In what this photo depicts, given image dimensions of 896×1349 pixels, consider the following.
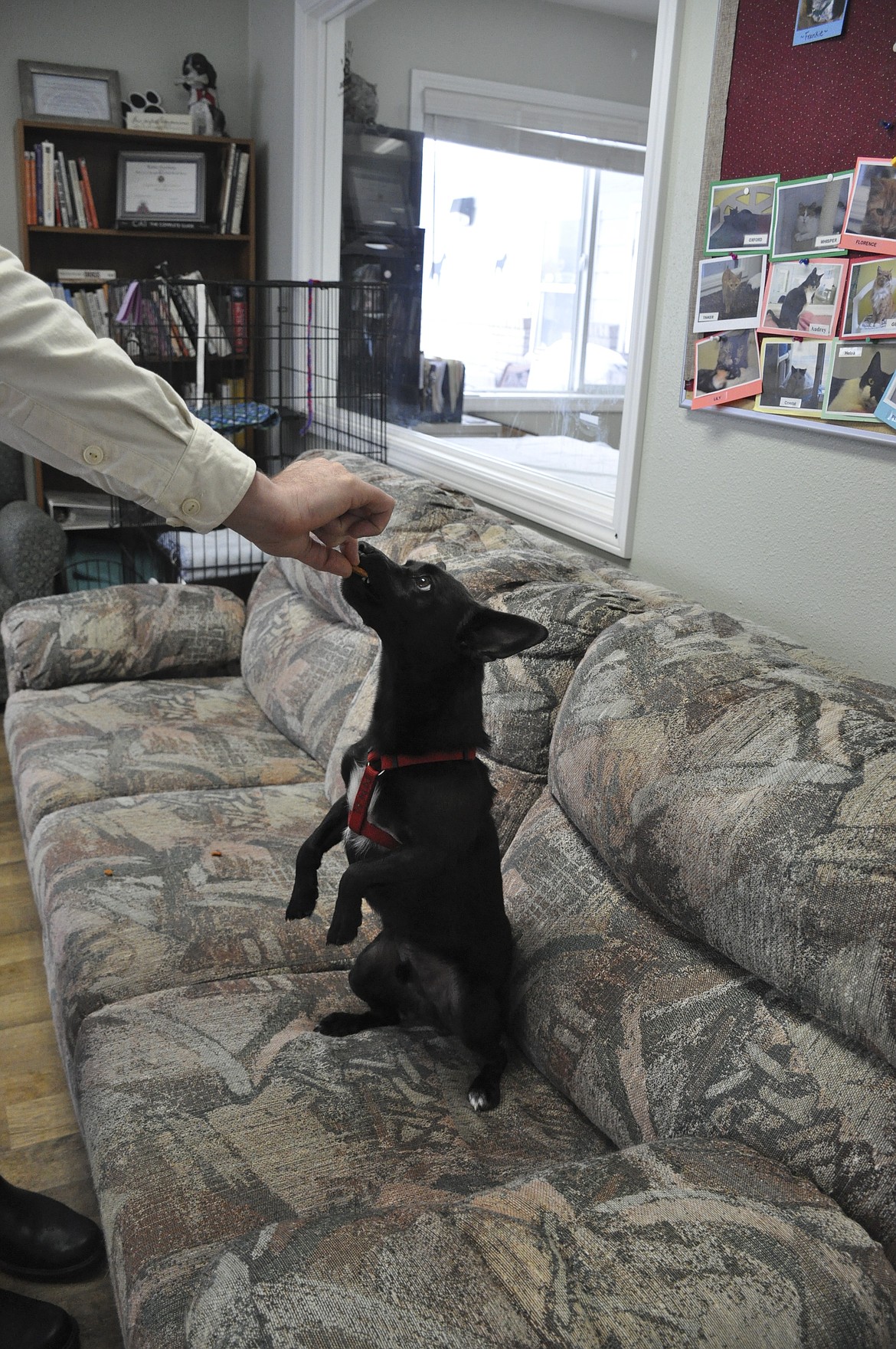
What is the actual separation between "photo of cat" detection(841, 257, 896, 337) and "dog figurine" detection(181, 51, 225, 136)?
3.51m

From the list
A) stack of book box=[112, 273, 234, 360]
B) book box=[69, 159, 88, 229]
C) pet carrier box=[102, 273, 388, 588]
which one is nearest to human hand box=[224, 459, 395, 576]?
pet carrier box=[102, 273, 388, 588]

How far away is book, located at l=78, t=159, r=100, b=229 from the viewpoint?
4.25 meters

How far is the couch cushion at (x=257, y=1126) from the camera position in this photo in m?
1.10

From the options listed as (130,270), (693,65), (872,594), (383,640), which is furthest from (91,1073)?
(130,270)

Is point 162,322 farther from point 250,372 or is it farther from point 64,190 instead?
point 64,190

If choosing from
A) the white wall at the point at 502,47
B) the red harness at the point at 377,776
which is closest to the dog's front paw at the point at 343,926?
the red harness at the point at 377,776

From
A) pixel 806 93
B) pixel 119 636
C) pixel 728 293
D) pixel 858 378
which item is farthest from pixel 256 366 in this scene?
pixel 858 378

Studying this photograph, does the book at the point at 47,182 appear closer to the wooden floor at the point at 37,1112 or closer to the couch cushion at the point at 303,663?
the couch cushion at the point at 303,663

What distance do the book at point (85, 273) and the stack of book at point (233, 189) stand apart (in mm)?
500

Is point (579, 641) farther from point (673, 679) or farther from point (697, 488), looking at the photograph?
point (697, 488)

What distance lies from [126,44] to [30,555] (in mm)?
2348

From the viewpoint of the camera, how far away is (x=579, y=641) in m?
1.71

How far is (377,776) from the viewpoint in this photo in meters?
1.39

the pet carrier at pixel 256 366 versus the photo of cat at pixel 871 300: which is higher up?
the photo of cat at pixel 871 300
